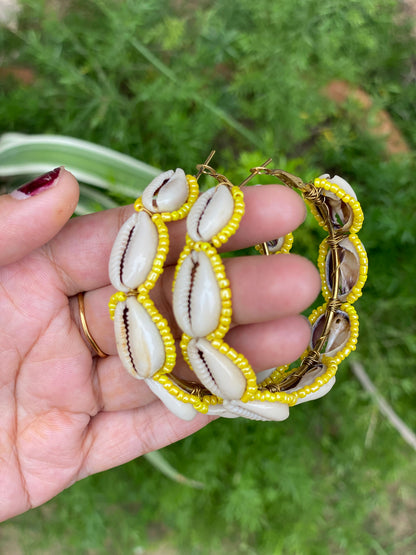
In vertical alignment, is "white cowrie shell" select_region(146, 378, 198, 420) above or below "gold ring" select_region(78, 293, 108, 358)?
above

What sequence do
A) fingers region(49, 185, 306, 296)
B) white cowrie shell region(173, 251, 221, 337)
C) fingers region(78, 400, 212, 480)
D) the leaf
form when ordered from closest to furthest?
white cowrie shell region(173, 251, 221, 337) → fingers region(49, 185, 306, 296) → fingers region(78, 400, 212, 480) → the leaf

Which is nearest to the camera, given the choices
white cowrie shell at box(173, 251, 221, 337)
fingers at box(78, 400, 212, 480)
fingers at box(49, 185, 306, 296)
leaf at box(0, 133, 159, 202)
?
white cowrie shell at box(173, 251, 221, 337)

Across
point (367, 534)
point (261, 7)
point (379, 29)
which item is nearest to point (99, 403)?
point (367, 534)

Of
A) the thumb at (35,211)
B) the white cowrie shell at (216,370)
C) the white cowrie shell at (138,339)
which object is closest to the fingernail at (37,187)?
the thumb at (35,211)

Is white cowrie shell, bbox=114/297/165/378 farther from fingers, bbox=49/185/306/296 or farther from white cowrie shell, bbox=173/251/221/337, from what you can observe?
fingers, bbox=49/185/306/296

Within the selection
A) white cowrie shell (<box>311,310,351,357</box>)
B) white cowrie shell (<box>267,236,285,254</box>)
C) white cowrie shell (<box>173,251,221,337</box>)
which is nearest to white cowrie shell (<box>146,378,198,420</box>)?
white cowrie shell (<box>173,251,221,337</box>)

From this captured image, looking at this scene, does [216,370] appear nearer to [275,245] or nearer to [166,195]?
[166,195]

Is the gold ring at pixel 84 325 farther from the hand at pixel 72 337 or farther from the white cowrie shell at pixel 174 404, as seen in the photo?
the white cowrie shell at pixel 174 404

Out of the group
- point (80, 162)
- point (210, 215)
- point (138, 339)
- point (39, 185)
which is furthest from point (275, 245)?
point (80, 162)

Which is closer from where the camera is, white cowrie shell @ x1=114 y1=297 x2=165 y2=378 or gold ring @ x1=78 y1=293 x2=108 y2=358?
white cowrie shell @ x1=114 y1=297 x2=165 y2=378
